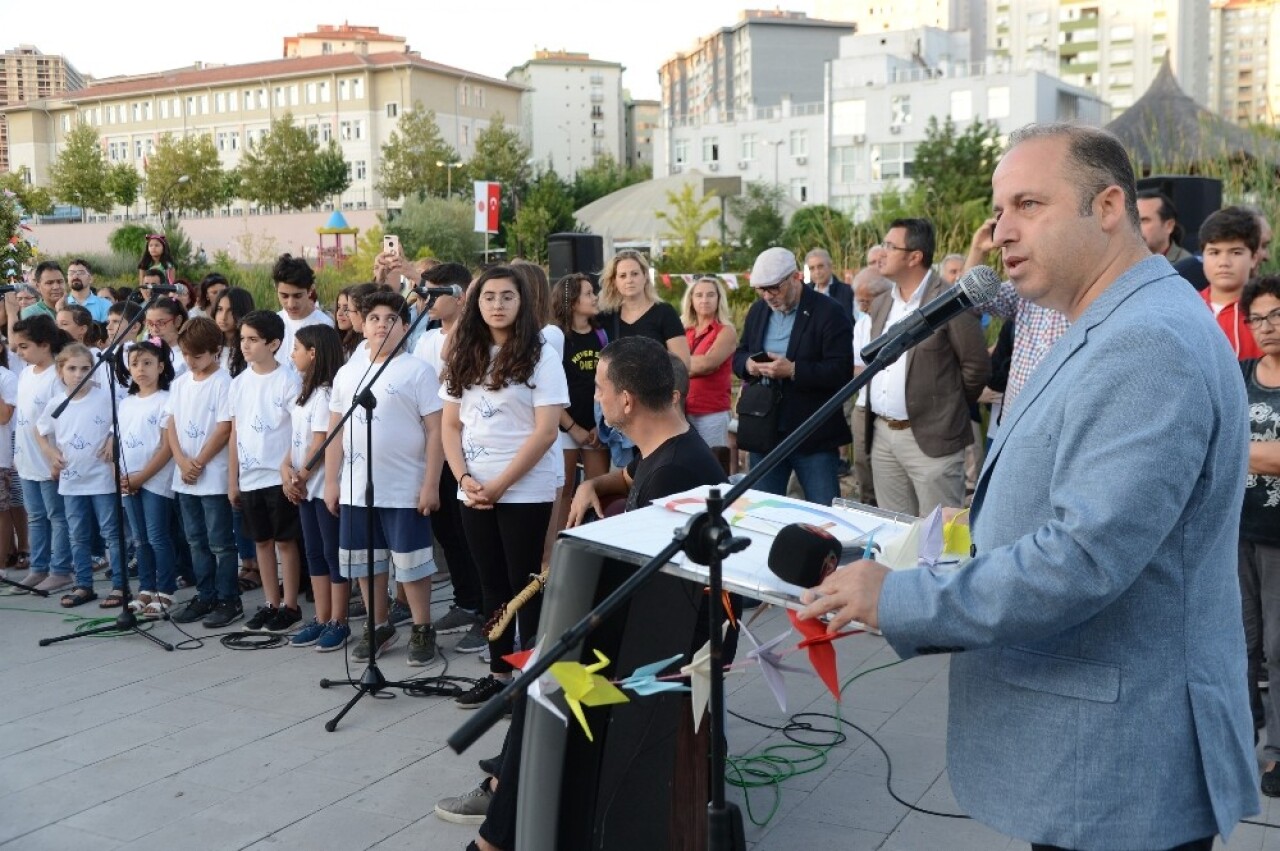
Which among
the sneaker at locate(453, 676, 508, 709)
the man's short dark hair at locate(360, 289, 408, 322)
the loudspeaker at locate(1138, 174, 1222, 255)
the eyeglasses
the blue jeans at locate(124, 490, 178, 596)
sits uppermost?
the loudspeaker at locate(1138, 174, 1222, 255)

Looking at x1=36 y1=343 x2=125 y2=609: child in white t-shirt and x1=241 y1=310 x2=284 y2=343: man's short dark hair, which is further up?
x1=241 y1=310 x2=284 y2=343: man's short dark hair

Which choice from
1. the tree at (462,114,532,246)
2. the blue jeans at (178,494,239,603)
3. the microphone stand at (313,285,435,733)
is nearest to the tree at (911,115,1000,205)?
the tree at (462,114,532,246)

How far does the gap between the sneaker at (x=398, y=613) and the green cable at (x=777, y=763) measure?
9.26 ft

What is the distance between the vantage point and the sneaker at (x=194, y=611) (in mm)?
7240

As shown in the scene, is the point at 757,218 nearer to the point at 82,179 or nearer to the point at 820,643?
the point at 82,179

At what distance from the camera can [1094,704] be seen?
1939mm

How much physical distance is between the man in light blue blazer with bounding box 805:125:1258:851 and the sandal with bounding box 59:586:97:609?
23.2 feet

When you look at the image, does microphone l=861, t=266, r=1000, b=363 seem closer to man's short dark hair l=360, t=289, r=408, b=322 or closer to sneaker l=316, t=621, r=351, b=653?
man's short dark hair l=360, t=289, r=408, b=322

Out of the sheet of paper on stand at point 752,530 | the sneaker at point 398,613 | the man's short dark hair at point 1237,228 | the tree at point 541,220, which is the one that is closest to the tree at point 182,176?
the tree at point 541,220

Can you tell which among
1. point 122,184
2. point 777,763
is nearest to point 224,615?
point 777,763

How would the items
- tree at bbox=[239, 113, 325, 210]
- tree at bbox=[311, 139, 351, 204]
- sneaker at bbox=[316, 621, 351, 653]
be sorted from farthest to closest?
tree at bbox=[311, 139, 351, 204] → tree at bbox=[239, 113, 325, 210] → sneaker at bbox=[316, 621, 351, 653]

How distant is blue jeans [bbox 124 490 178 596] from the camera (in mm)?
7516

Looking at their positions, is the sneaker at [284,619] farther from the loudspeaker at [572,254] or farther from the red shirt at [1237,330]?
the red shirt at [1237,330]

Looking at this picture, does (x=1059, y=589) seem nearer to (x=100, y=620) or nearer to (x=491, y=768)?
(x=491, y=768)
